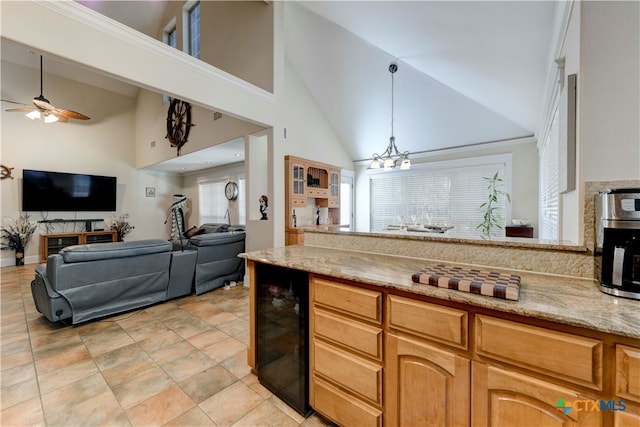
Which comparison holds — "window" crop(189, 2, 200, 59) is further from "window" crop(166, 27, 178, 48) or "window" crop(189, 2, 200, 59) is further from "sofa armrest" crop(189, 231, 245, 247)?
"sofa armrest" crop(189, 231, 245, 247)

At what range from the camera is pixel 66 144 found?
634 centimetres

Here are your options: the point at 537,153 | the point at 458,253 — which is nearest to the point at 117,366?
the point at 458,253

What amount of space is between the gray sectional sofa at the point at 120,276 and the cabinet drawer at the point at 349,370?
103 inches

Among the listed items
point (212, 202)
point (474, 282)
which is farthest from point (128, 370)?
point (212, 202)

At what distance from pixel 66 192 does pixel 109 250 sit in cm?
506

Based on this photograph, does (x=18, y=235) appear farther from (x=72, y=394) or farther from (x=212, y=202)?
(x=72, y=394)

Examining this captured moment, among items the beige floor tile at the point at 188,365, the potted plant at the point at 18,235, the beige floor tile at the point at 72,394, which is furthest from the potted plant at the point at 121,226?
the beige floor tile at the point at 188,365

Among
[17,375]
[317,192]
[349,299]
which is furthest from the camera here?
[317,192]

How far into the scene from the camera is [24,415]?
1.62 meters

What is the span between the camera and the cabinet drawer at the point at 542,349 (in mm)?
818

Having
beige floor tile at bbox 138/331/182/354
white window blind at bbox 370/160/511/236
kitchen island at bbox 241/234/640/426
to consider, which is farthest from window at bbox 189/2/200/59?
kitchen island at bbox 241/234/640/426

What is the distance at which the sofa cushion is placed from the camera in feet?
8.70

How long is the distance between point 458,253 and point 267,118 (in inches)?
121

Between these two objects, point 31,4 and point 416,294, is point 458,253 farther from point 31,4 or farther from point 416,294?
point 31,4
